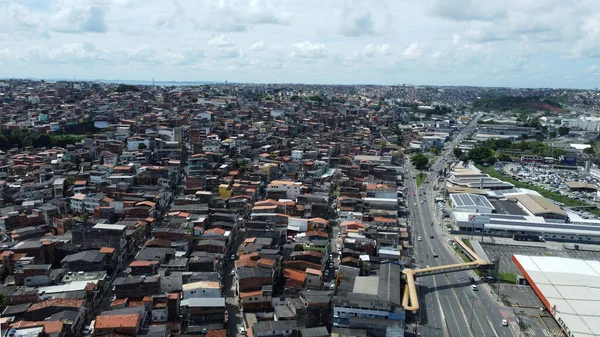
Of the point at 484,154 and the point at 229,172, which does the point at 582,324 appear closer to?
the point at 229,172

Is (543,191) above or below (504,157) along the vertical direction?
below

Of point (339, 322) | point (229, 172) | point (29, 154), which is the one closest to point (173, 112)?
point (29, 154)

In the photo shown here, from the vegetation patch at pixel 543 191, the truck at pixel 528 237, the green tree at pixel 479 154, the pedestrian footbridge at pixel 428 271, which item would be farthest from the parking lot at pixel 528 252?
the green tree at pixel 479 154

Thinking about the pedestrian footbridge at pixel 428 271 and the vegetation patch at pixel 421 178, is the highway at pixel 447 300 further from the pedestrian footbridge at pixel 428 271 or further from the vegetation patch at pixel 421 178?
the vegetation patch at pixel 421 178

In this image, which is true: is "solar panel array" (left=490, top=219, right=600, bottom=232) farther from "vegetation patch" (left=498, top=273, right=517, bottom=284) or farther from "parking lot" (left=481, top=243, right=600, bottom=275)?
"vegetation patch" (left=498, top=273, right=517, bottom=284)

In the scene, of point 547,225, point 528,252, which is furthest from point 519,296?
A: point 547,225

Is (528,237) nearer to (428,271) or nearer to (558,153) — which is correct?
(428,271)
